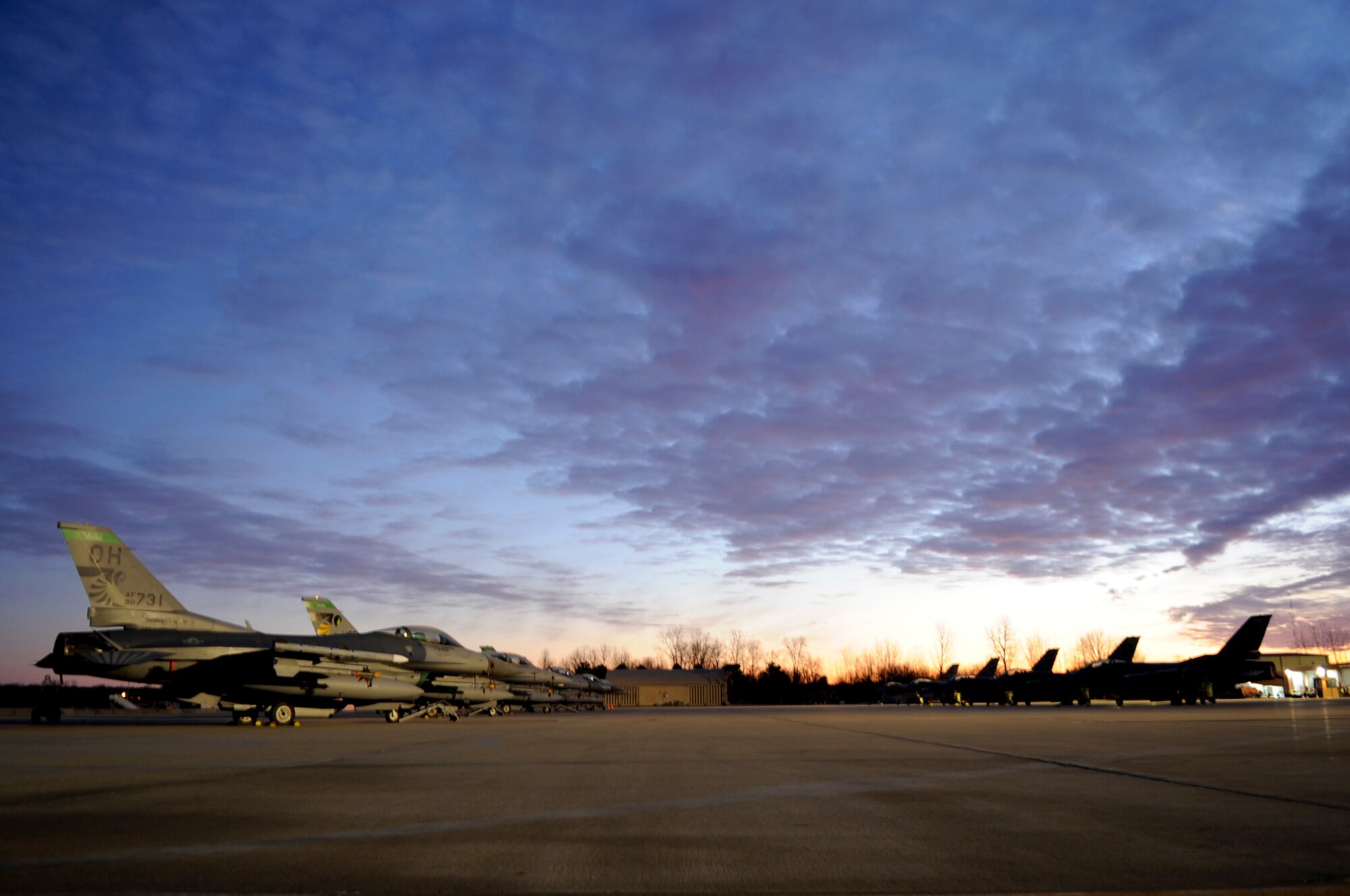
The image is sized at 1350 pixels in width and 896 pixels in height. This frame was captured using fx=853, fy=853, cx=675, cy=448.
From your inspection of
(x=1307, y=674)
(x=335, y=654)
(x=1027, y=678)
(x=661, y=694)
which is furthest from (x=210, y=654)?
(x=1307, y=674)

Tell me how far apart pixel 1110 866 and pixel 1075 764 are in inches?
253

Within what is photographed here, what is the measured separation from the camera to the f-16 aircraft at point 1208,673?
41.4 m

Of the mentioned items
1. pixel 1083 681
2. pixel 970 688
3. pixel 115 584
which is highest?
pixel 115 584

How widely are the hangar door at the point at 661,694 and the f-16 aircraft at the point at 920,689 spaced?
90.2 ft

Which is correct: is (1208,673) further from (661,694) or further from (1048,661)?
(661,694)

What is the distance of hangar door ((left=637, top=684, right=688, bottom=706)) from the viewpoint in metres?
100

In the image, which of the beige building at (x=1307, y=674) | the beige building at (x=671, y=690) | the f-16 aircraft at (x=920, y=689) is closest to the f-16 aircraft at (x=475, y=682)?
the f-16 aircraft at (x=920, y=689)

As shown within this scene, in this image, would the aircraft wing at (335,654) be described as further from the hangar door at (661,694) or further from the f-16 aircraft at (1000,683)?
the hangar door at (661,694)

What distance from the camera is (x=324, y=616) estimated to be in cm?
3734

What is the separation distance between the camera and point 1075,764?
414 inches

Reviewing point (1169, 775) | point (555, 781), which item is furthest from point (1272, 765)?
point (555, 781)

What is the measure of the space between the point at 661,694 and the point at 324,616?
226 feet

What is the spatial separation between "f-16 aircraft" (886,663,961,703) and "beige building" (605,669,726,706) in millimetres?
24176

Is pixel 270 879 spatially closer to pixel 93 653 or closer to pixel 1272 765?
pixel 1272 765
